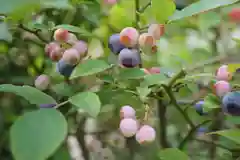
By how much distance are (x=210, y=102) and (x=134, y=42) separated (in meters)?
0.10

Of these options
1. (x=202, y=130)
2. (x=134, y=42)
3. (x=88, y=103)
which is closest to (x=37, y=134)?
(x=88, y=103)

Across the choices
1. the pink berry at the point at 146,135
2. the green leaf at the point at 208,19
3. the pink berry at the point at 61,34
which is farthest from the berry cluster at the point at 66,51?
the green leaf at the point at 208,19

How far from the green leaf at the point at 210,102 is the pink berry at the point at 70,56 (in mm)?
152

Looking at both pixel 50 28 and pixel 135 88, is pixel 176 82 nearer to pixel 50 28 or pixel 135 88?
pixel 135 88

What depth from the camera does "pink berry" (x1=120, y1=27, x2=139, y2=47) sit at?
1.51 ft

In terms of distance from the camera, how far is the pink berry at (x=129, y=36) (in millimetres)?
462

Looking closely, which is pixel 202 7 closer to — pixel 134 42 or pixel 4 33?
pixel 134 42

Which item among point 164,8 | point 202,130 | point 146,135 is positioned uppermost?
point 164,8

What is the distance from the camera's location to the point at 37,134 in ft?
1.12

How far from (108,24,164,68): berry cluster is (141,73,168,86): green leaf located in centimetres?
2

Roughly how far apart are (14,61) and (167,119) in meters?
0.30

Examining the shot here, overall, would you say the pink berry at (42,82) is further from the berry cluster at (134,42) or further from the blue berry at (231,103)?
the blue berry at (231,103)

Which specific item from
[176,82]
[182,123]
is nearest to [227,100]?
[176,82]

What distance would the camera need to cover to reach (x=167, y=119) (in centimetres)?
79
